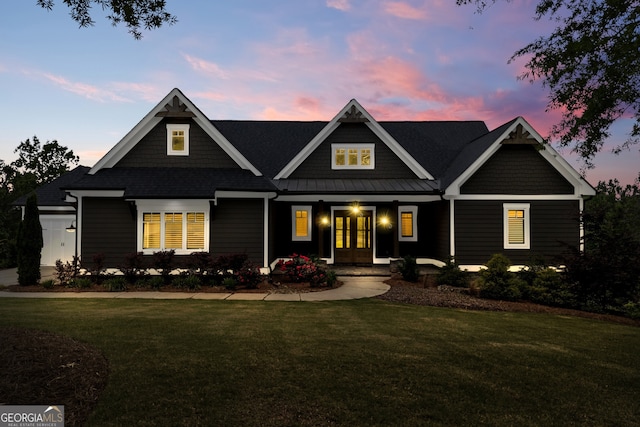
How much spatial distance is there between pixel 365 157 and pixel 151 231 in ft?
33.6

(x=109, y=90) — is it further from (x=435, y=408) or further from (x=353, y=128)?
(x=435, y=408)

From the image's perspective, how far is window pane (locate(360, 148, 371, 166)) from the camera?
17.7 meters

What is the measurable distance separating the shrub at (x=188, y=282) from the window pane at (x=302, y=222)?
20.4ft

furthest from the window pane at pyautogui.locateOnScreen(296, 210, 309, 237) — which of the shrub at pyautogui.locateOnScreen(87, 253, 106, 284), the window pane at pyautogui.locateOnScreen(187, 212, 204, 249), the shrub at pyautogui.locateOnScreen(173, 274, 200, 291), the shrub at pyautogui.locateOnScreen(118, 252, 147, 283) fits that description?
the shrub at pyautogui.locateOnScreen(87, 253, 106, 284)

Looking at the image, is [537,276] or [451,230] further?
[451,230]

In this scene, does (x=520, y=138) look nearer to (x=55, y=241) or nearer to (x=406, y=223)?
(x=406, y=223)

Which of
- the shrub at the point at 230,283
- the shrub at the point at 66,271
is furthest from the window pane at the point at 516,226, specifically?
the shrub at the point at 66,271

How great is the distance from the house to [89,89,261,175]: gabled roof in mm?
42

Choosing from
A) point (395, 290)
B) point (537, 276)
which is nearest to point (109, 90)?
point (395, 290)

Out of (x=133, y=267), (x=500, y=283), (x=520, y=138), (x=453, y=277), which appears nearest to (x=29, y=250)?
(x=133, y=267)

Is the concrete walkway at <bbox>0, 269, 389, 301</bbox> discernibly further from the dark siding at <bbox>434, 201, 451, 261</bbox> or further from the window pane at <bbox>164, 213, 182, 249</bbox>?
the dark siding at <bbox>434, 201, 451, 261</bbox>

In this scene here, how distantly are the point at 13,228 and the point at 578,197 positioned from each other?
32648mm

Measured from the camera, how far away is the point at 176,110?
14.9m

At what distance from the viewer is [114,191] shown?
45.4 ft
